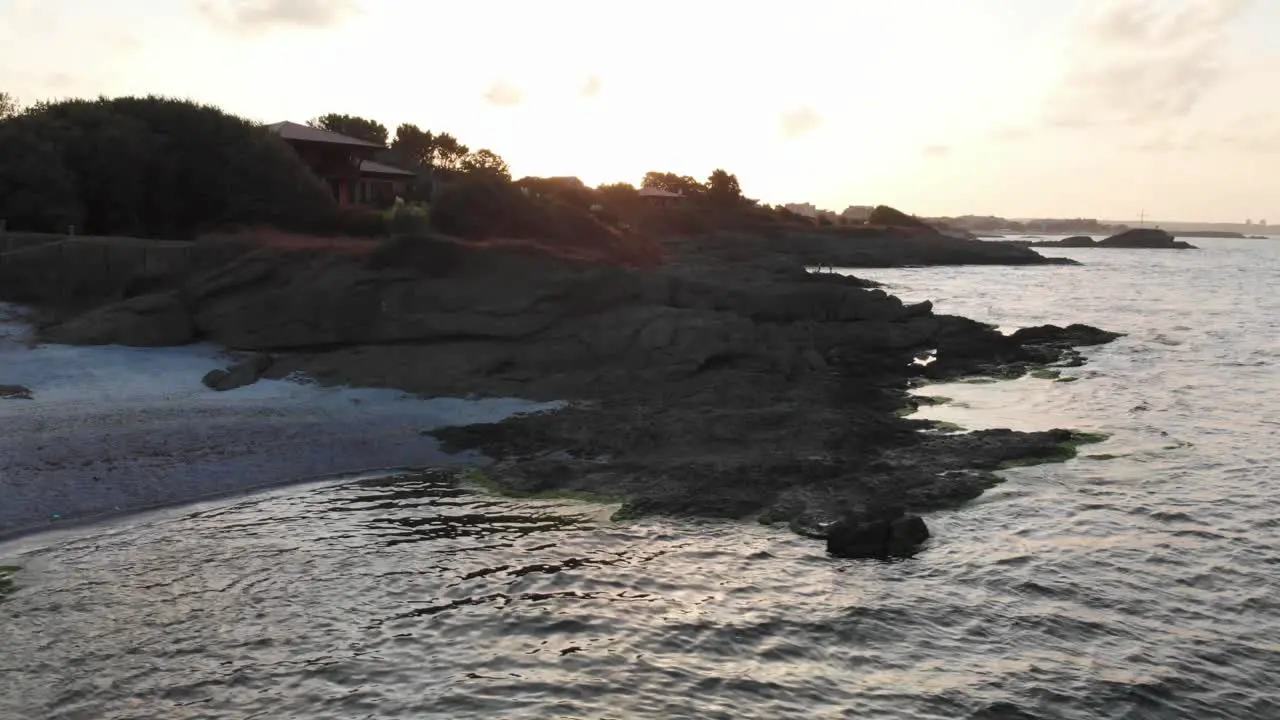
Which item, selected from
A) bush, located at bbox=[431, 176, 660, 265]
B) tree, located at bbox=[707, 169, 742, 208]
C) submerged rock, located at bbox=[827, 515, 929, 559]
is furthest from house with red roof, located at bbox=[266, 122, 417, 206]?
tree, located at bbox=[707, 169, 742, 208]

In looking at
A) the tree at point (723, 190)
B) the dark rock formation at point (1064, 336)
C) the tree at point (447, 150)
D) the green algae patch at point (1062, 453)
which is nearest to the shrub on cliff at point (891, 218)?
the tree at point (723, 190)

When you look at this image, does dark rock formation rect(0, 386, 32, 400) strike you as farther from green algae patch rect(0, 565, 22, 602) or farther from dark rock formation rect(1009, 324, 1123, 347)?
dark rock formation rect(1009, 324, 1123, 347)

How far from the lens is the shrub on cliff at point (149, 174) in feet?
128

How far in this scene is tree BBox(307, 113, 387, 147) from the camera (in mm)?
105062

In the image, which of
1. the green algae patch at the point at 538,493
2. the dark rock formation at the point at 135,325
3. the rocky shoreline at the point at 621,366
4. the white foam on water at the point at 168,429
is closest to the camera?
the white foam on water at the point at 168,429

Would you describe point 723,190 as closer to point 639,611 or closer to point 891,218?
point 891,218

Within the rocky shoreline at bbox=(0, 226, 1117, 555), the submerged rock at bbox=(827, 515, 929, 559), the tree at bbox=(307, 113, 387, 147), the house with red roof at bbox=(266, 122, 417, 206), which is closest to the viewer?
the submerged rock at bbox=(827, 515, 929, 559)

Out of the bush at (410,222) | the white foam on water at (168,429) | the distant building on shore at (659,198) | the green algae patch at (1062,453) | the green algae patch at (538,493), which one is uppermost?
the distant building on shore at (659,198)

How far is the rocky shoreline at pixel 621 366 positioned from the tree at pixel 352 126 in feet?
245

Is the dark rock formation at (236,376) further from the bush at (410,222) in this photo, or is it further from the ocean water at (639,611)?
the bush at (410,222)

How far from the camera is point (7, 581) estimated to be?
15352 millimetres

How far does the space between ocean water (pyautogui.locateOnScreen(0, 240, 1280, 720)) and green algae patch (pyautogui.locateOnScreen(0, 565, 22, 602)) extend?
13 centimetres

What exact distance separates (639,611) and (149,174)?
37.0 meters

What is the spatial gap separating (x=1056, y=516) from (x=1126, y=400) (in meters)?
15.6
